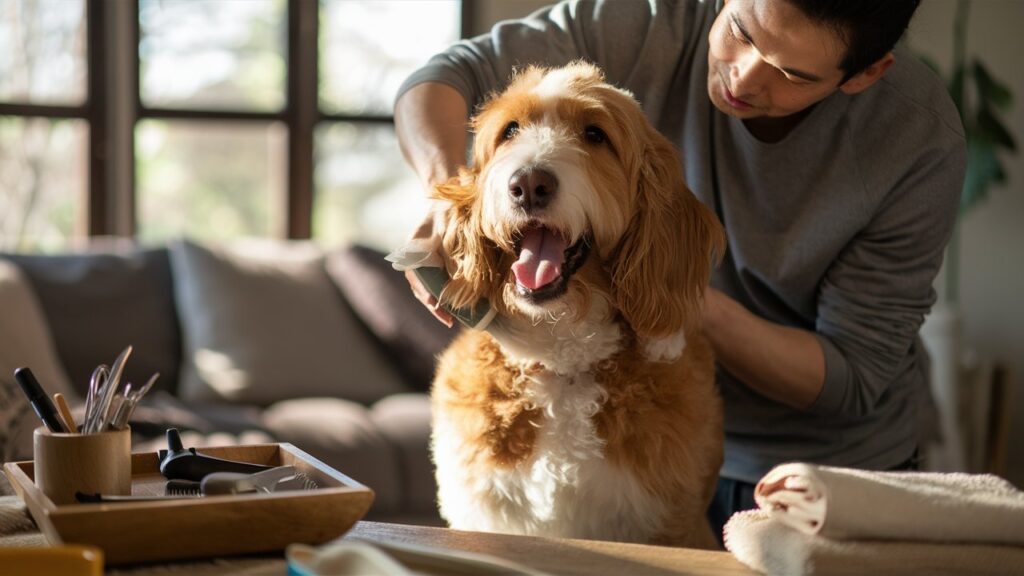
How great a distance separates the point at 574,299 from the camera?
1460 millimetres

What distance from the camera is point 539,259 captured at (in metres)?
1.43

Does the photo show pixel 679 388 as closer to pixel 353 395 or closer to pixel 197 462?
pixel 197 462

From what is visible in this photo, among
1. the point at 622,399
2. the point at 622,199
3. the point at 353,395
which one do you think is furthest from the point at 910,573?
the point at 353,395

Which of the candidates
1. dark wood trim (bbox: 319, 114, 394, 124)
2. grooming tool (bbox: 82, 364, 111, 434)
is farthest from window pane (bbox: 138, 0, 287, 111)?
grooming tool (bbox: 82, 364, 111, 434)

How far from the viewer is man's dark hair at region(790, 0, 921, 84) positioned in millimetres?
1448

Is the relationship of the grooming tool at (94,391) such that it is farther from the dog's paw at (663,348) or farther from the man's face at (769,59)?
the man's face at (769,59)

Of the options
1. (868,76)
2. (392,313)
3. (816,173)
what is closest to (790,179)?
(816,173)

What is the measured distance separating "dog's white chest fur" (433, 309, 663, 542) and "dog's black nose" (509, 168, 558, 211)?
207mm

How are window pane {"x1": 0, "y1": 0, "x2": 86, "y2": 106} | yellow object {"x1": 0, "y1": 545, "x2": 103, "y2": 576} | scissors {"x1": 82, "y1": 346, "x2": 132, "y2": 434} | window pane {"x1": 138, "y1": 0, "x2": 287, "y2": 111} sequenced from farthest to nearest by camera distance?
window pane {"x1": 138, "y1": 0, "x2": 287, "y2": 111}
window pane {"x1": 0, "y1": 0, "x2": 86, "y2": 106}
scissors {"x1": 82, "y1": 346, "x2": 132, "y2": 434}
yellow object {"x1": 0, "y1": 545, "x2": 103, "y2": 576}

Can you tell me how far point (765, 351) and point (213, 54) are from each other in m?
3.69

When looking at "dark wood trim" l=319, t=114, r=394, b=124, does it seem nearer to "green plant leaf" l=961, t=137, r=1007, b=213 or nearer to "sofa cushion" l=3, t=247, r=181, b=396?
"sofa cushion" l=3, t=247, r=181, b=396

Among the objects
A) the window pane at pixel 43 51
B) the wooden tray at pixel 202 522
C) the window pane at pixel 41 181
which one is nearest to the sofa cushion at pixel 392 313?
the window pane at pixel 41 181

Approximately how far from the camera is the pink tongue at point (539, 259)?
4.65ft

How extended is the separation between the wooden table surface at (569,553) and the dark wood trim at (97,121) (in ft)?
12.5
